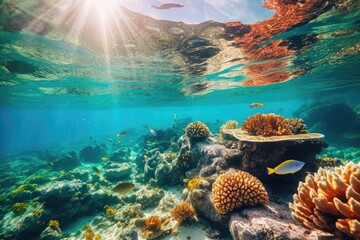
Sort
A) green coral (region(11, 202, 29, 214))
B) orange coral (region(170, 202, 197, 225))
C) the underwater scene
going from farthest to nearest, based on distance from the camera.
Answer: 1. green coral (region(11, 202, 29, 214))
2. orange coral (region(170, 202, 197, 225))
3. the underwater scene

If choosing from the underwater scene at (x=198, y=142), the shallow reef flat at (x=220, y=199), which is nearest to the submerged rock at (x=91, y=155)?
the underwater scene at (x=198, y=142)

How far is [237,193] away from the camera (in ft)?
16.8

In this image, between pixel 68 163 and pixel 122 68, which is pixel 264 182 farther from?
pixel 68 163

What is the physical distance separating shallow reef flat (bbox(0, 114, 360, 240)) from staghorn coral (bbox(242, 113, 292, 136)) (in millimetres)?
36

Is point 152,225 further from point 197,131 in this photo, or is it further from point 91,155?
point 91,155

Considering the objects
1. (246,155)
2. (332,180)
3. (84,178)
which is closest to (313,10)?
(246,155)

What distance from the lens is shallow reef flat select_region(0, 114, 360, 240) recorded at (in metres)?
3.24

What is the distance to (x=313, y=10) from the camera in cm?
881

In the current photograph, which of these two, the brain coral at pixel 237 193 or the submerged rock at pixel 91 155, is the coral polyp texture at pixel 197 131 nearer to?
the brain coral at pixel 237 193

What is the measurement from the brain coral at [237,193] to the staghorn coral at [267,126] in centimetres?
216

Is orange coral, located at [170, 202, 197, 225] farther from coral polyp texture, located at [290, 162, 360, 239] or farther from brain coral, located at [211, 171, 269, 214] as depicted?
coral polyp texture, located at [290, 162, 360, 239]

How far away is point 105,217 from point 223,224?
5.78m

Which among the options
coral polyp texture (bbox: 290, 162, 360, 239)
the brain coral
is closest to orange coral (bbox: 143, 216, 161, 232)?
the brain coral

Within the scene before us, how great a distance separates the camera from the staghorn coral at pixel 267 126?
6645 millimetres
